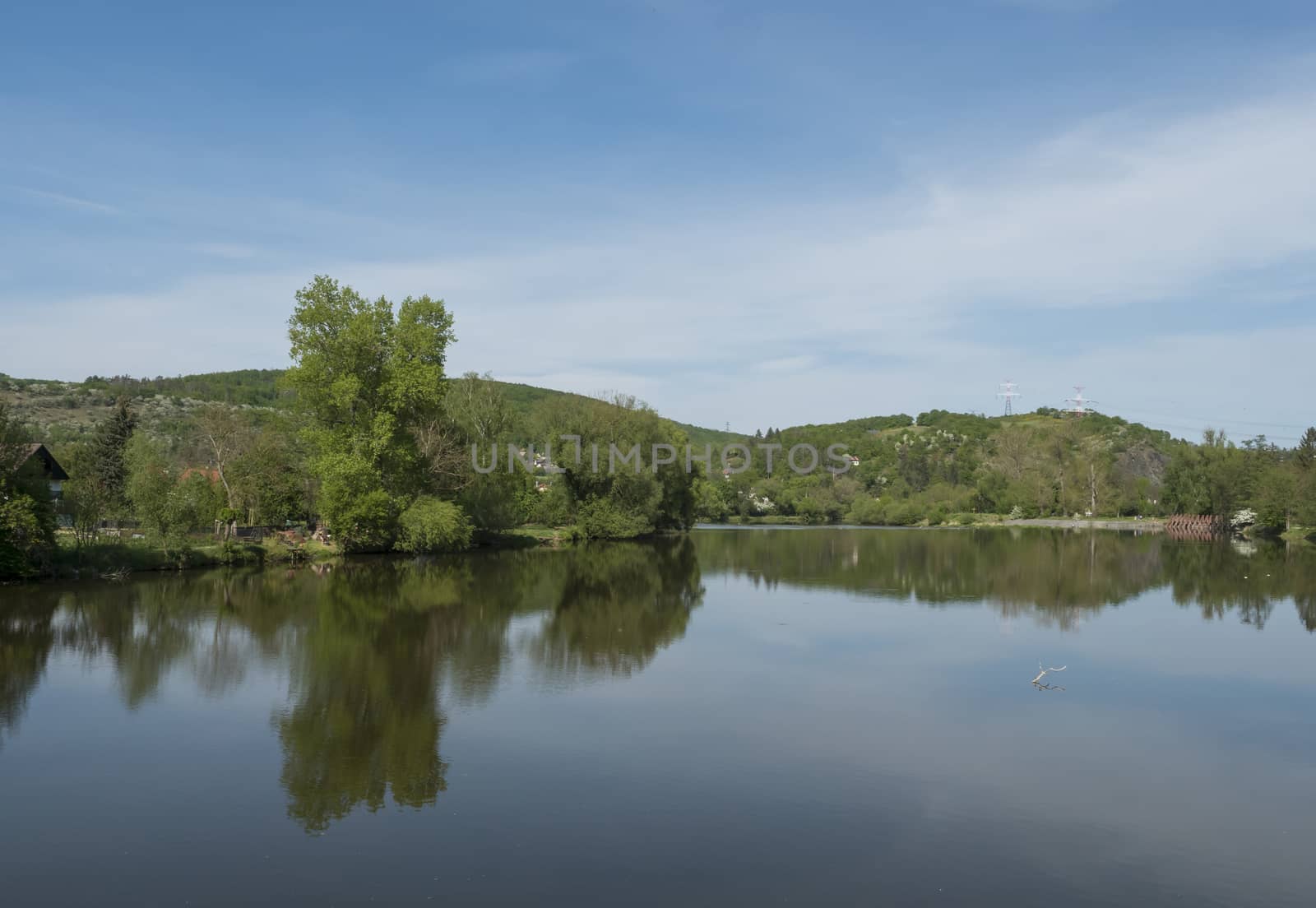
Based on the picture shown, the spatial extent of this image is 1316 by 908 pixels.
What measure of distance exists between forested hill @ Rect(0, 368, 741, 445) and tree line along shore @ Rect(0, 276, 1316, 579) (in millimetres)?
1626

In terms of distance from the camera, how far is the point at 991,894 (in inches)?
320

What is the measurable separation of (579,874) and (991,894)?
359 cm

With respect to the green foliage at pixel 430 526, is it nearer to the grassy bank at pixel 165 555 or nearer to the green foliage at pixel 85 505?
the grassy bank at pixel 165 555

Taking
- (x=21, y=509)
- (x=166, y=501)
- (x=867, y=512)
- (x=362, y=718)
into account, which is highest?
(x=166, y=501)

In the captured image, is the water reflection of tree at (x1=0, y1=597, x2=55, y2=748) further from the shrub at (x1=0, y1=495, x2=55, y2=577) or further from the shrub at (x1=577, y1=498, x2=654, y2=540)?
the shrub at (x1=577, y1=498, x2=654, y2=540)

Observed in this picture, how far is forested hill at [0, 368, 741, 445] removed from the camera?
3656 inches

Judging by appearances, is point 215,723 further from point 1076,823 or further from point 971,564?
point 971,564

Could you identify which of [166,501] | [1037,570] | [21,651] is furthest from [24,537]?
[1037,570]

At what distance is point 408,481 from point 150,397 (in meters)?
88.0

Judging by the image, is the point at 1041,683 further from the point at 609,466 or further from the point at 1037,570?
the point at 609,466

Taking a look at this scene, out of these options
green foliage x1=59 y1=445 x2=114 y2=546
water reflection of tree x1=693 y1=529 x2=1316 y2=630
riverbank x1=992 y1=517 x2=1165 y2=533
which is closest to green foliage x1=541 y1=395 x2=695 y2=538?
water reflection of tree x1=693 y1=529 x2=1316 y2=630

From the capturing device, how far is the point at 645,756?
39.0 feet

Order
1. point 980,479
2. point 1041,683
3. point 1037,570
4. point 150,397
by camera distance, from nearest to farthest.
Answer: point 1041,683
point 1037,570
point 980,479
point 150,397

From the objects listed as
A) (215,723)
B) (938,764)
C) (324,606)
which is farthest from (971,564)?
(215,723)
